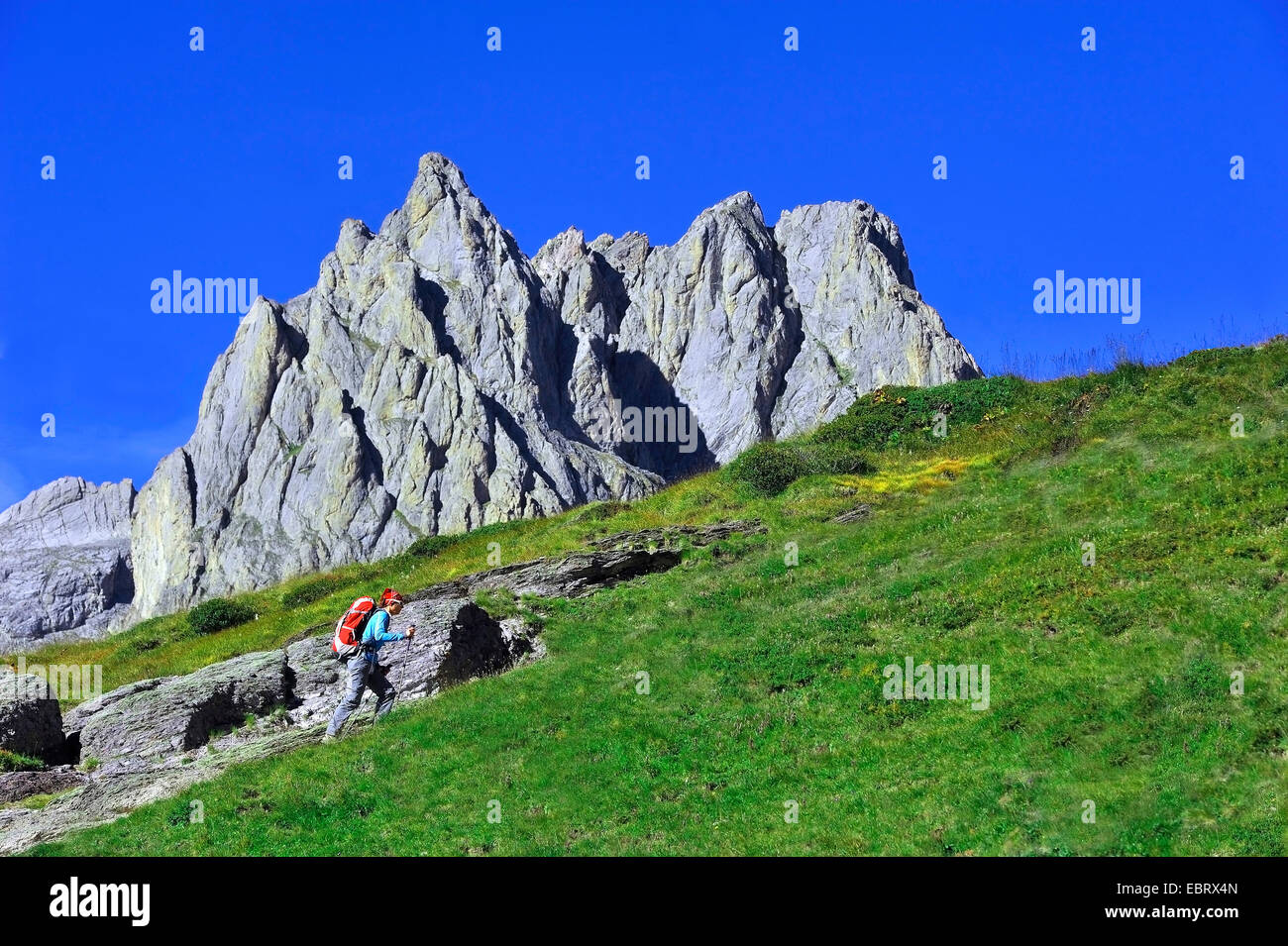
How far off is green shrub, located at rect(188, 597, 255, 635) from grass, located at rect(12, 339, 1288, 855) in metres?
3.59

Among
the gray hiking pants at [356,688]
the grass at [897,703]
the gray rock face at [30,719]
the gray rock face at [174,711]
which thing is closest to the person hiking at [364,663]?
the gray hiking pants at [356,688]

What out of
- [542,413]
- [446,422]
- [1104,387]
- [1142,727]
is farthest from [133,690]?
[542,413]

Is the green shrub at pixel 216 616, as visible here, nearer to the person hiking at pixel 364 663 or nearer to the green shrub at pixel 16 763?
the green shrub at pixel 16 763

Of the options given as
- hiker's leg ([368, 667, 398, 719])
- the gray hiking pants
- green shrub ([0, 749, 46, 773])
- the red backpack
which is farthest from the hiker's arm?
green shrub ([0, 749, 46, 773])

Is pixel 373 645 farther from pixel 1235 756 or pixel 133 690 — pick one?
pixel 1235 756

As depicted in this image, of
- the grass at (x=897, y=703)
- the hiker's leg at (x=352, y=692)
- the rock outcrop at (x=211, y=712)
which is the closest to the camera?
the grass at (x=897, y=703)

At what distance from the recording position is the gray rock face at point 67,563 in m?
175

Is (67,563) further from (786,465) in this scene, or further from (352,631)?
(352,631)

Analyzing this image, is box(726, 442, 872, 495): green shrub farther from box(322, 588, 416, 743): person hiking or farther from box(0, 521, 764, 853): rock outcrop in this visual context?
box(322, 588, 416, 743): person hiking

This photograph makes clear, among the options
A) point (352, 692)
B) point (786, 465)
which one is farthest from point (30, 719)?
point (786, 465)

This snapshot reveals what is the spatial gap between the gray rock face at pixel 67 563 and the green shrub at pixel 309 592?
137 metres

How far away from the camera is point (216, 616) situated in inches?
1613

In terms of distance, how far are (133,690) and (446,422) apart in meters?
135

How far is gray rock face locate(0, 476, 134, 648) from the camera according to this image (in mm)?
175000
